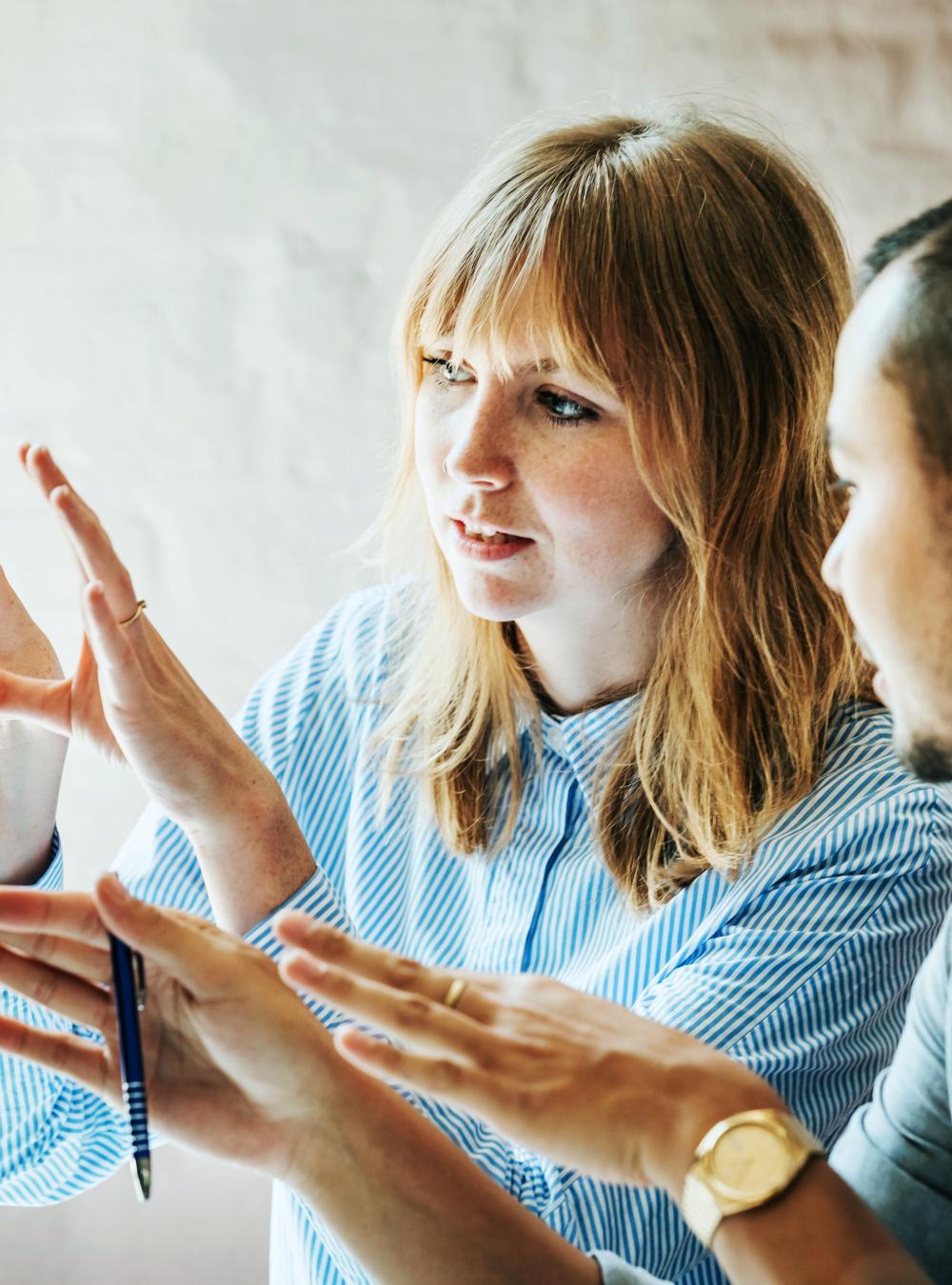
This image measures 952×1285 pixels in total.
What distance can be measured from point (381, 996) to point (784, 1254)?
11.6 inches

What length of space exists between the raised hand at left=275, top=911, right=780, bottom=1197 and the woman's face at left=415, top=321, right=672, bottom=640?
496 mm

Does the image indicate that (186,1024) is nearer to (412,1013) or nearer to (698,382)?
(412,1013)

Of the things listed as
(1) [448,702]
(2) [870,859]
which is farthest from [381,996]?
(1) [448,702]

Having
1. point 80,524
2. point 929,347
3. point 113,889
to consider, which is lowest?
point 113,889

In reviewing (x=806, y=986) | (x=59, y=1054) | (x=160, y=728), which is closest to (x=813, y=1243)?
(x=806, y=986)

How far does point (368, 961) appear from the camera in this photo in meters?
0.88

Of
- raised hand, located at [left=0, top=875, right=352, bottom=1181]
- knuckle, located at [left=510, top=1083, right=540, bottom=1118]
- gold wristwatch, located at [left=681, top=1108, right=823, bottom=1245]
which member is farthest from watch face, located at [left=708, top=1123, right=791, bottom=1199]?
raised hand, located at [left=0, top=875, right=352, bottom=1181]

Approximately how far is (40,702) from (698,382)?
66cm

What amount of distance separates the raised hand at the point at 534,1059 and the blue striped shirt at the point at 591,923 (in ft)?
1.00

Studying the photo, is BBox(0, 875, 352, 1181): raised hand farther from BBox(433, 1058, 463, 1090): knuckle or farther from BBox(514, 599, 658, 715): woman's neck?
BBox(514, 599, 658, 715): woman's neck

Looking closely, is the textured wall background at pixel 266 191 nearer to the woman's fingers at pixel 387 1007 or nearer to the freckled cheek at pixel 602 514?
the freckled cheek at pixel 602 514

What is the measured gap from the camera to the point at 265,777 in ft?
4.16

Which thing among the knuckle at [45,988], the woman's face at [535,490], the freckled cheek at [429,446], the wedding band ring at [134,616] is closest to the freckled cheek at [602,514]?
the woman's face at [535,490]

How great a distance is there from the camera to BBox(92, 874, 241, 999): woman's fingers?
2.95 feet
